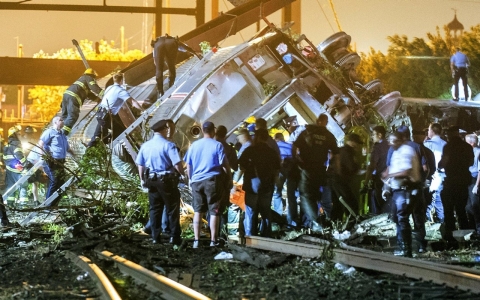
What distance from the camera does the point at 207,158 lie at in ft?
32.4

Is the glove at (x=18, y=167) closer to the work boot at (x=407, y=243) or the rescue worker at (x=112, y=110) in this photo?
the rescue worker at (x=112, y=110)

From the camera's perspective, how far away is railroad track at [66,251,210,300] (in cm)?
627

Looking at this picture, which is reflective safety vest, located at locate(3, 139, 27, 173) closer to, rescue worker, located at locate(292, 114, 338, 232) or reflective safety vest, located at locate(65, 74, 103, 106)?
reflective safety vest, located at locate(65, 74, 103, 106)

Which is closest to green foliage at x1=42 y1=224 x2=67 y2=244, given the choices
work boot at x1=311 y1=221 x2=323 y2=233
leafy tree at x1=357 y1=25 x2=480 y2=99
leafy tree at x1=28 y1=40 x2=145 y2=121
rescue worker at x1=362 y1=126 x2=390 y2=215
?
work boot at x1=311 y1=221 x2=323 y2=233

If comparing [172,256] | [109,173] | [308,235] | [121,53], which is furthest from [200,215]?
[121,53]

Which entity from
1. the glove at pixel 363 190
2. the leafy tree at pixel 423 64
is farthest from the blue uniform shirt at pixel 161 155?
the leafy tree at pixel 423 64

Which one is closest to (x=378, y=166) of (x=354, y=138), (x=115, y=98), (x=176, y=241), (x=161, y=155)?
(x=354, y=138)

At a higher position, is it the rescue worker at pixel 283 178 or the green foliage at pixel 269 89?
the green foliage at pixel 269 89

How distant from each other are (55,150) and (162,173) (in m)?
4.53

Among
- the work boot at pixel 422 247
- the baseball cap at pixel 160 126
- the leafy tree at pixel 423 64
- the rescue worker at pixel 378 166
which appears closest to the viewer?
the work boot at pixel 422 247

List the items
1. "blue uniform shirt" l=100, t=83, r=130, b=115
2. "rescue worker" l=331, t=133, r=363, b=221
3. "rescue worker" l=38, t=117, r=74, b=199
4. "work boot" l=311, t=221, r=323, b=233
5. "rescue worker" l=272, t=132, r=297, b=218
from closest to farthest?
"work boot" l=311, t=221, r=323, b=233
"rescue worker" l=331, t=133, r=363, b=221
"rescue worker" l=272, t=132, r=297, b=218
"blue uniform shirt" l=100, t=83, r=130, b=115
"rescue worker" l=38, t=117, r=74, b=199

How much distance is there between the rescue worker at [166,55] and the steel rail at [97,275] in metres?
5.43

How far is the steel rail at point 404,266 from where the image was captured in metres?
6.64

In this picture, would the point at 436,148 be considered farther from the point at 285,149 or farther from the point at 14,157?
the point at 14,157
